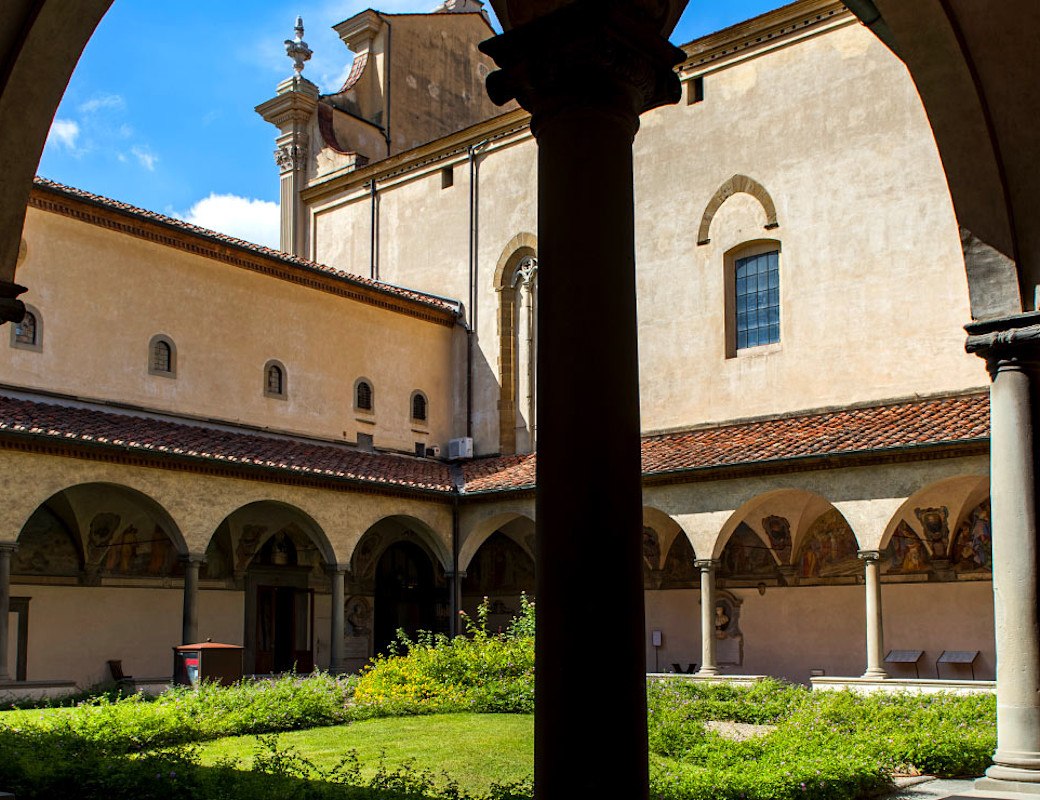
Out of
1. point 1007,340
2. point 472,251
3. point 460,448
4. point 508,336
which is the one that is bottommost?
point 1007,340

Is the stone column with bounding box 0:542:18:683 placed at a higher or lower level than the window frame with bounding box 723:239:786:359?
lower

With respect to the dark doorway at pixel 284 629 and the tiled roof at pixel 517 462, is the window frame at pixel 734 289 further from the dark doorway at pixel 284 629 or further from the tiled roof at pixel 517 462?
the dark doorway at pixel 284 629

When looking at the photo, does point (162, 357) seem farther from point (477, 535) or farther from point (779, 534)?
point (779, 534)

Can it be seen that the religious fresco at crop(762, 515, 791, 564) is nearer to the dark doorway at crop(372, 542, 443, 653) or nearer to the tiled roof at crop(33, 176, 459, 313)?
the dark doorway at crop(372, 542, 443, 653)

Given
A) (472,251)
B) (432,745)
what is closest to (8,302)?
(432,745)

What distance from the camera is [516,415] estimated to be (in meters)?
25.2

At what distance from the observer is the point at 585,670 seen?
404cm

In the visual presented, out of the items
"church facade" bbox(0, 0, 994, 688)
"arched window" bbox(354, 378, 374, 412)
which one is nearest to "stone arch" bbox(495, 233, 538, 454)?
"church facade" bbox(0, 0, 994, 688)

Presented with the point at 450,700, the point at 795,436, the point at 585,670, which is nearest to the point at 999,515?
the point at 585,670

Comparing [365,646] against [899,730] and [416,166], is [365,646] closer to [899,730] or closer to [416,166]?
[416,166]

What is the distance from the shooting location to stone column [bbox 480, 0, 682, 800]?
158 inches

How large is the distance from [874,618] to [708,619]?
112 inches

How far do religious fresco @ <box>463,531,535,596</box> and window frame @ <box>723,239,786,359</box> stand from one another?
5910 millimetres

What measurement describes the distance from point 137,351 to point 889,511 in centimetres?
1218
